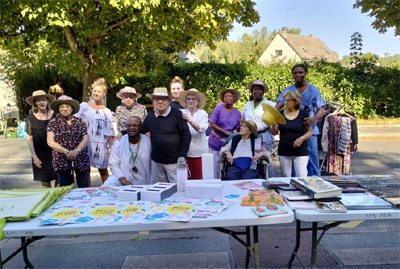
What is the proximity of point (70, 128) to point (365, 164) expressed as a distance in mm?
6118

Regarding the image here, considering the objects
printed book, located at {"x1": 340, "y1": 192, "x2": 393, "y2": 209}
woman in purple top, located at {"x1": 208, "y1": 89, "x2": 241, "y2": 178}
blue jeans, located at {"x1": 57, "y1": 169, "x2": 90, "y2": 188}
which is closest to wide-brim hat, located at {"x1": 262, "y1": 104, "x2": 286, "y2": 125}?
woman in purple top, located at {"x1": 208, "y1": 89, "x2": 241, "y2": 178}

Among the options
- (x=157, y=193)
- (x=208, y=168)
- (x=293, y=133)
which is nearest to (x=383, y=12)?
(x=293, y=133)

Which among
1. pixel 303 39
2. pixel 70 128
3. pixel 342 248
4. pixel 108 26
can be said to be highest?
pixel 303 39

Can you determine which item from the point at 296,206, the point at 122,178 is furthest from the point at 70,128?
the point at 296,206

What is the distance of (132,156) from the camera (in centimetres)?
370

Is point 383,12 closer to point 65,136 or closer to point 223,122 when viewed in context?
point 223,122

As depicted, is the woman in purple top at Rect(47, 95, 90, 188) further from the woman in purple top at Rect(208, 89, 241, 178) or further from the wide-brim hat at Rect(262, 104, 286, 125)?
the wide-brim hat at Rect(262, 104, 286, 125)

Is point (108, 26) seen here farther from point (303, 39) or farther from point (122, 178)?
point (303, 39)

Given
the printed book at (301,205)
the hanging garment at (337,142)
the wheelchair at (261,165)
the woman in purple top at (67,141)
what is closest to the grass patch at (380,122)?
the hanging garment at (337,142)

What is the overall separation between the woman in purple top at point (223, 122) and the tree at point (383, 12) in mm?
9642

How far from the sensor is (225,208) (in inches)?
99.4

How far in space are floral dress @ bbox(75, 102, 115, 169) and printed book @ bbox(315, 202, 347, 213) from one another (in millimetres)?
2796

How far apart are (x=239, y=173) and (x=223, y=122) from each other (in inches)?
31.9

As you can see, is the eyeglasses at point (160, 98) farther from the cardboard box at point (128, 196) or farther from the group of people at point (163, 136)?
the cardboard box at point (128, 196)
